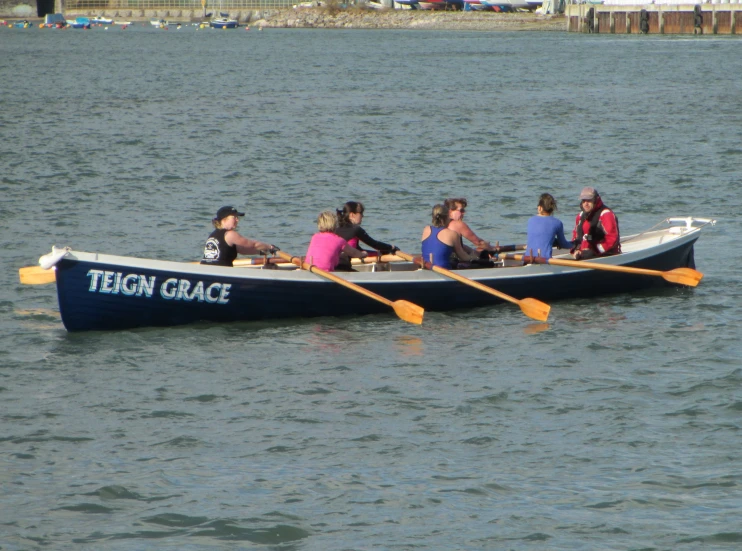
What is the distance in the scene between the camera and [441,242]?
15.4 meters

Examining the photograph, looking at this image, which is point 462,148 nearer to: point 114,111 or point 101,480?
point 114,111

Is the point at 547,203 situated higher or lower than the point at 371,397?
higher

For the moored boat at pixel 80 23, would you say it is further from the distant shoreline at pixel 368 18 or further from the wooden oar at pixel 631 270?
the wooden oar at pixel 631 270

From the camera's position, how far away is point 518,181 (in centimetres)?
2862

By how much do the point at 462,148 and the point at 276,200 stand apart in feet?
34.3

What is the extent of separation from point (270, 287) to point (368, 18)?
140 metres

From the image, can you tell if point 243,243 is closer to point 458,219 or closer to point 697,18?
point 458,219

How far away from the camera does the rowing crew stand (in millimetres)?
14578

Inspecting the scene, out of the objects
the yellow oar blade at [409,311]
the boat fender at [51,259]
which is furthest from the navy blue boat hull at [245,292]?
the yellow oar blade at [409,311]

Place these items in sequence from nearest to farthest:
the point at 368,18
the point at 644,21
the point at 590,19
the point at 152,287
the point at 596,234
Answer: the point at 152,287
the point at 596,234
the point at 644,21
the point at 590,19
the point at 368,18

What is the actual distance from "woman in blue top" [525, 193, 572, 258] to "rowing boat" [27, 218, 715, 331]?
340 millimetres

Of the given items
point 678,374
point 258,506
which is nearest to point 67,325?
point 258,506

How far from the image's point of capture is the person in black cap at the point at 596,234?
16.3m

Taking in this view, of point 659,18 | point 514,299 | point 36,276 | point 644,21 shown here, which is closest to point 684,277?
point 514,299
